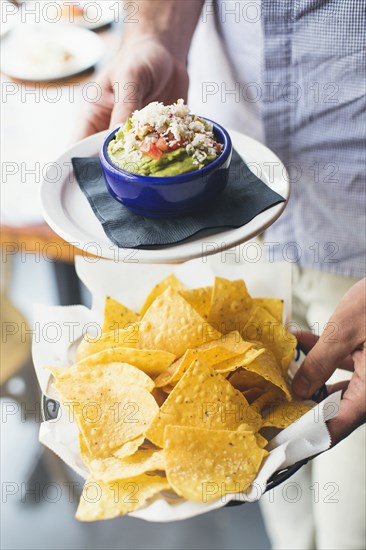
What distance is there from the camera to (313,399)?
4.33 ft

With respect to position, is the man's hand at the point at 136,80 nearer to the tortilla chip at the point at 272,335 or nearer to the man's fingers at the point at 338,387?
the tortilla chip at the point at 272,335

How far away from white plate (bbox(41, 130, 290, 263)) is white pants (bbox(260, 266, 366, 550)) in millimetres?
488

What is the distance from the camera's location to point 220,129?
4.42 feet

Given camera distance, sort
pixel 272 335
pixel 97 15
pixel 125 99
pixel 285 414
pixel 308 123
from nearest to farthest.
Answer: pixel 285 414
pixel 272 335
pixel 125 99
pixel 308 123
pixel 97 15

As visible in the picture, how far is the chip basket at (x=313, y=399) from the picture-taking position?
115cm

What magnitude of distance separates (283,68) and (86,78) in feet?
2.96

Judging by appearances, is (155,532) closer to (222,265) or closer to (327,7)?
(222,265)

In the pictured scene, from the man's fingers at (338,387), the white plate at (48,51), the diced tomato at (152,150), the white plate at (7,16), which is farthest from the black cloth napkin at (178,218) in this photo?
the white plate at (7,16)

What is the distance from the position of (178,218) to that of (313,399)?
45 centimetres

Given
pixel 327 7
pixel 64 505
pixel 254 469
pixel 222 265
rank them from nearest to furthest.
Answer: pixel 254 469
pixel 327 7
pixel 222 265
pixel 64 505

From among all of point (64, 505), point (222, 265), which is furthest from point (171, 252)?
point (64, 505)

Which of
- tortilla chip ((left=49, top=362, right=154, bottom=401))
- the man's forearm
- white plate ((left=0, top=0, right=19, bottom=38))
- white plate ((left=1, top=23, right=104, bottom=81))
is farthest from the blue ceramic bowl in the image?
white plate ((left=0, top=0, right=19, bottom=38))

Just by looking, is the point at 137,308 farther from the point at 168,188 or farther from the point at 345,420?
the point at 345,420

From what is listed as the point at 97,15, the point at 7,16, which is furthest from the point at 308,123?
the point at 7,16
